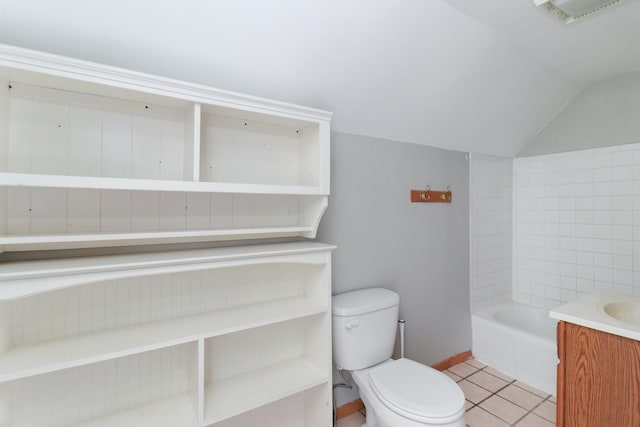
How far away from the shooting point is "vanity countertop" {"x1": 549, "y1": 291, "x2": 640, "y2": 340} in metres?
1.30

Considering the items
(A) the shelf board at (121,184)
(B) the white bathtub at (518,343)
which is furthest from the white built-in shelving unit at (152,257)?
(B) the white bathtub at (518,343)

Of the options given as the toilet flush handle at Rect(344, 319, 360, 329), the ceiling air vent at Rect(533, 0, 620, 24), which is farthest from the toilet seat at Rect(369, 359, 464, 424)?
the ceiling air vent at Rect(533, 0, 620, 24)

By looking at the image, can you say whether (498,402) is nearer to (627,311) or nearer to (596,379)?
(596,379)

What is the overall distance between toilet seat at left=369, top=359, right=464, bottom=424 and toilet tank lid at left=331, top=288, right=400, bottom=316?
1.01 ft

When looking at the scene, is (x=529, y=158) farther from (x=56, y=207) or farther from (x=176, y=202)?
(x=56, y=207)

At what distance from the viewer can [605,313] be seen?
145cm

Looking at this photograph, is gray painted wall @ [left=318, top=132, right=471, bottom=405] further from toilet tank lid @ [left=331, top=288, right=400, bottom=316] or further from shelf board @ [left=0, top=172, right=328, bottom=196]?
shelf board @ [left=0, top=172, right=328, bottom=196]

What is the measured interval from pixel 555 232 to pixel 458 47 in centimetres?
187

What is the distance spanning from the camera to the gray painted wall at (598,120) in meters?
2.18

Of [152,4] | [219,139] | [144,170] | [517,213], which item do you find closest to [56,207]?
[144,170]

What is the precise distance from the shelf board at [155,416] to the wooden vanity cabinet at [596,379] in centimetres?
170

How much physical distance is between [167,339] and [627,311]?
7.41 ft

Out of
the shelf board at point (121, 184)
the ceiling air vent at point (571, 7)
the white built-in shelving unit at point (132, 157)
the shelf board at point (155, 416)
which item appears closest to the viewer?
the shelf board at point (121, 184)

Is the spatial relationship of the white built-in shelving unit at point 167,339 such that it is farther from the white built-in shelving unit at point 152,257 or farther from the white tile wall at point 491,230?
the white tile wall at point 491,230
